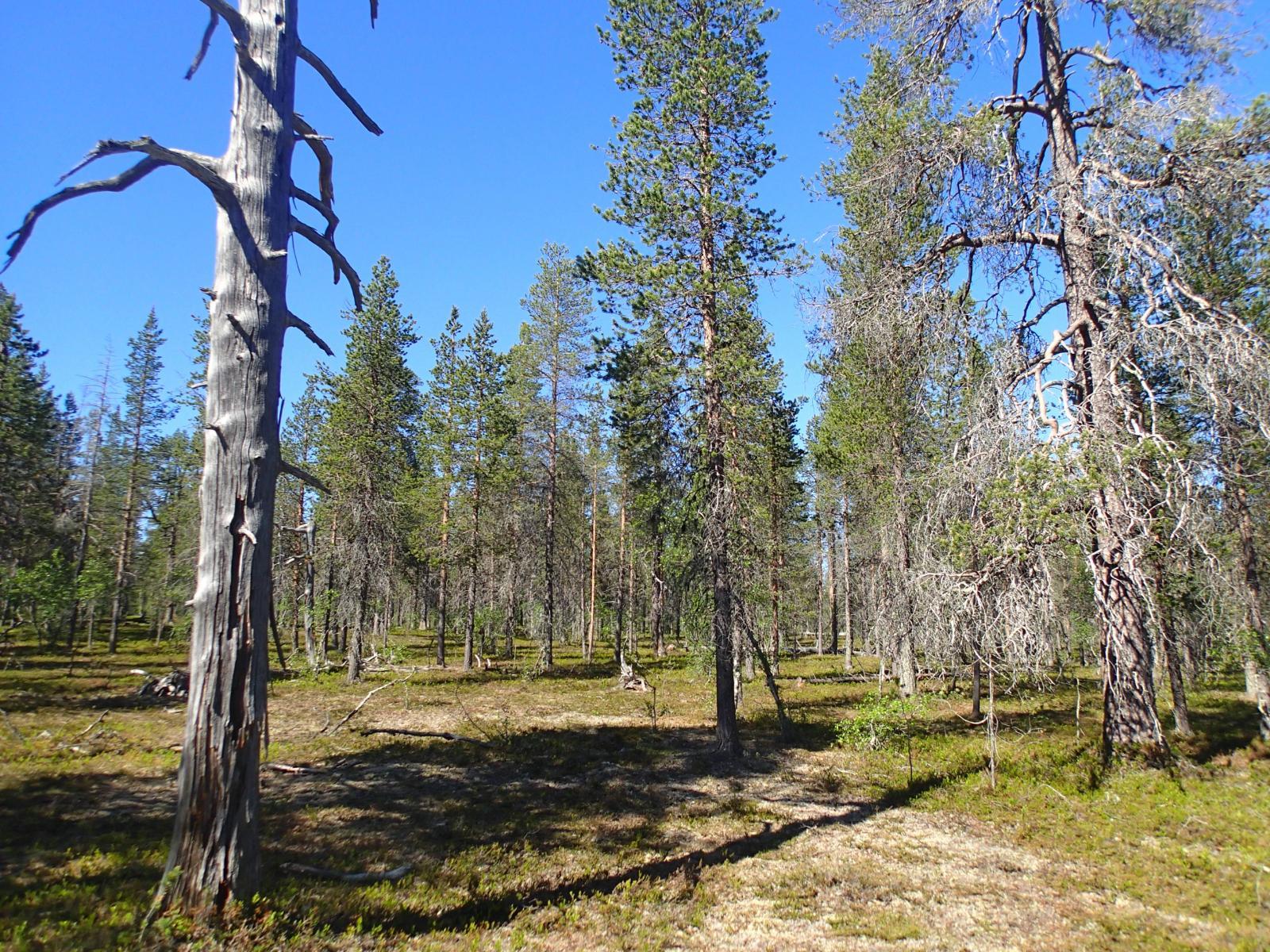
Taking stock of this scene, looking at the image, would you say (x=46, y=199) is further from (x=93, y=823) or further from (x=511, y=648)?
(x=511, y=648)

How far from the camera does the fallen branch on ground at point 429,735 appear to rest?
13766mm

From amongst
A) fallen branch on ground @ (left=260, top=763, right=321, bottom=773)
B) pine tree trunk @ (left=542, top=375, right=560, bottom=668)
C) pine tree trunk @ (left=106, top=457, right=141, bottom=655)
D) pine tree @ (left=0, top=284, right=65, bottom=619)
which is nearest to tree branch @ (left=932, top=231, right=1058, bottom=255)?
fallen branch on ground @ (left=260, top=763, right=321, bottom=773)

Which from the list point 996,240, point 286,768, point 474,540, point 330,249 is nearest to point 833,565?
point 474,540

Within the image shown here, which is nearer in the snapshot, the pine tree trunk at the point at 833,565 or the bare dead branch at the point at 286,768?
the bare dead branch at the point at 286,768

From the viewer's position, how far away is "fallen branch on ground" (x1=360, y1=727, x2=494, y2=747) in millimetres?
13766

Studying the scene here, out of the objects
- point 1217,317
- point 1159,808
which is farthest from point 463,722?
point 1217,317

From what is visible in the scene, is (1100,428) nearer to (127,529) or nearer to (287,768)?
(287,768)

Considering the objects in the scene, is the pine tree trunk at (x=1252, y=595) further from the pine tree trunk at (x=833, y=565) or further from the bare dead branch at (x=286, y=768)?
the pine tree trunk at (x=833, y=565)

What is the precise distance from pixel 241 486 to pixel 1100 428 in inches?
390

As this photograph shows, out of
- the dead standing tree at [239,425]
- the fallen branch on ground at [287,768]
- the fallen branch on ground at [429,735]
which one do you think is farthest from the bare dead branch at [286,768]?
the dead standing tree at [239,425]

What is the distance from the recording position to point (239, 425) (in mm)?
4855

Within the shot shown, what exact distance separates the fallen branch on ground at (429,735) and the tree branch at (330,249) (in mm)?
10645

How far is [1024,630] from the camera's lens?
8438mm

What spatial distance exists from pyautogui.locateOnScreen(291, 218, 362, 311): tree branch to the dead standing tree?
15 mm
